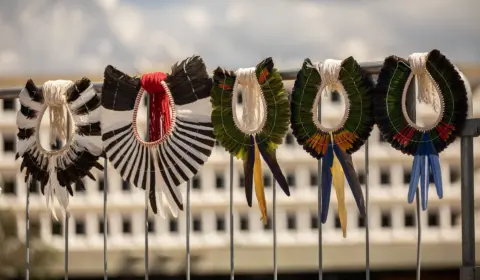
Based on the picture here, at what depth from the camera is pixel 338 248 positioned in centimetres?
5584

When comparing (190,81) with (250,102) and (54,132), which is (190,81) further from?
(54,132)

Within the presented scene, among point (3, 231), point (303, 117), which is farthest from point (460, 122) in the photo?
point (3, 231)

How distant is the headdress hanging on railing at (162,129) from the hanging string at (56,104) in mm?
177

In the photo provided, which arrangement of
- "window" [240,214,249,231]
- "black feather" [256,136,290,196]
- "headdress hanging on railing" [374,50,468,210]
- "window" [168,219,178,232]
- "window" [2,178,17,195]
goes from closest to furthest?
→ "headdress hanging on railing" [374,50,468,210], "black feather" [256,136,290,196], "window" [168,219,178,232], "window" [2,178,17,195], "window" [240,214,249,231]

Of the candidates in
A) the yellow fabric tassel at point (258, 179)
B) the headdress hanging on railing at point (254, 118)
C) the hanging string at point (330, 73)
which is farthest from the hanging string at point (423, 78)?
the yellow fabric tassel at point (258, 179)

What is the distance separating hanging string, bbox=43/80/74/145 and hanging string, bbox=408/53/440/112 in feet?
3.75

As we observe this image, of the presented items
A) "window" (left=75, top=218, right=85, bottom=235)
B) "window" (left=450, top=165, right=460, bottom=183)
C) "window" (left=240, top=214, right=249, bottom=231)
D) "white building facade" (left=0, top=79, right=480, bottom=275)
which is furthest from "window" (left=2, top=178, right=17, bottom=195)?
"window" (left=450, top=165, right=460, bottom=183)

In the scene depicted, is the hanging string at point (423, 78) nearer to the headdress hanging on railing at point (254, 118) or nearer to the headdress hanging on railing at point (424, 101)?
the headdress hanging on railing at point (424, 101)

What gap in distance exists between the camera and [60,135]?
3.95 metres

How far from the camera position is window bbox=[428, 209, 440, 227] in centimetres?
5802

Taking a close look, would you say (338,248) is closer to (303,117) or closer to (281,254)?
(281,254)

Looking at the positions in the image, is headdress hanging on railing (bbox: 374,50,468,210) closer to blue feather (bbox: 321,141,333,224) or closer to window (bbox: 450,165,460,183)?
blue feather (bbox: 321,141,333,224)

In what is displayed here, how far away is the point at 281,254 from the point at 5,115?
44.9 ft

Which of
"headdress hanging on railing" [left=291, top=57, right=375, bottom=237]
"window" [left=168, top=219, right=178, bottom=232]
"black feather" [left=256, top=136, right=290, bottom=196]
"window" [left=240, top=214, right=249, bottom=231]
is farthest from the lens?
"window" [left=240, top=214, right=249, bottom=231]
